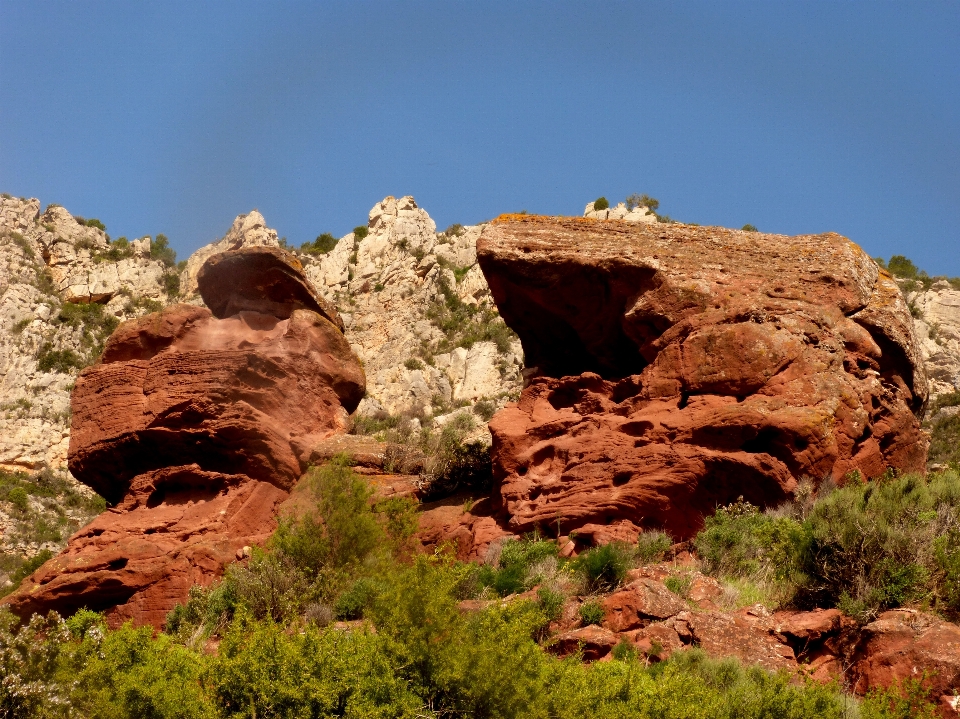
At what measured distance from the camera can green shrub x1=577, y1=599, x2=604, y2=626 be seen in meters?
12.8

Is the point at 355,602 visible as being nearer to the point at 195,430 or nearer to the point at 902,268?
the point at 195,430

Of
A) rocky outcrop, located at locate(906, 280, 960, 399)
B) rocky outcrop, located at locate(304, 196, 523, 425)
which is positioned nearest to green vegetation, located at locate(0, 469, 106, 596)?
rocky outcrop, located at locate(304, 196, 523, 425)

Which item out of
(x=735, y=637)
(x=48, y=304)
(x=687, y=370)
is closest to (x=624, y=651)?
(x=735, y=637)

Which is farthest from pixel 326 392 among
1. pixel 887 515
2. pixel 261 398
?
pixel 887 515

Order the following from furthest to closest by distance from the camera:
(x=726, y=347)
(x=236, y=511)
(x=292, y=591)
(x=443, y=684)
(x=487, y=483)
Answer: (x=487, y=483) → (x=236, y=511) → (x=726, y=347) → (x=292, y=591) → (x=443, y=684)

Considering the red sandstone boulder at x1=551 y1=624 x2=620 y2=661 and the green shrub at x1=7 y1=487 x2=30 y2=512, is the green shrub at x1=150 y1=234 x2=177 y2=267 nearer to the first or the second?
the green shrub at x1=7 y1=487 x2=30 y2=512

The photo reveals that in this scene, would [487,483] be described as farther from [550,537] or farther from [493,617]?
[493,617]

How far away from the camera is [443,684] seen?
10.0 meters

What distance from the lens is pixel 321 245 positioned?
58.3m

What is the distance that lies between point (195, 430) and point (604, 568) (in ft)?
27.0

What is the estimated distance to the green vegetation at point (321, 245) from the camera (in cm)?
5668

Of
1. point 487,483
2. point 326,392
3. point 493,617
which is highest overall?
point 326,392

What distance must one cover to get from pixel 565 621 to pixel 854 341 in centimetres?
737

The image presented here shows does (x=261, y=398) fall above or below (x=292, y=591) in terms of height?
above
